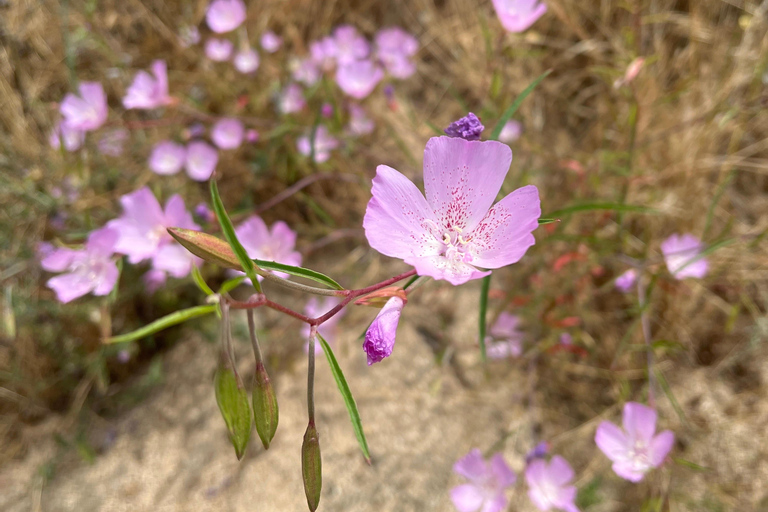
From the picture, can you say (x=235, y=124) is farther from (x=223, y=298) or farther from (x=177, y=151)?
(x=223, y=298)

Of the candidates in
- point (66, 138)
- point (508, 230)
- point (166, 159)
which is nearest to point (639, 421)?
point (508, 230)

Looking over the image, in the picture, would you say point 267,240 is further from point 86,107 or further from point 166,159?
point 86,107

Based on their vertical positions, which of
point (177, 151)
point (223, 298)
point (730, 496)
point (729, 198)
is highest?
point (223, 298)

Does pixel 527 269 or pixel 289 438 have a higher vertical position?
pixel 527 269

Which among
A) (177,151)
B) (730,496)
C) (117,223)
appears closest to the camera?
(117,223)

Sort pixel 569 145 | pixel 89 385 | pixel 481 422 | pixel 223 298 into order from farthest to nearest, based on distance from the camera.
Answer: pixel 569 145 < pixel 89 385 < pixel 481 422 < pixel 223 298

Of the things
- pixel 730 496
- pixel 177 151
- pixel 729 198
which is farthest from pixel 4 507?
pixel 729 198

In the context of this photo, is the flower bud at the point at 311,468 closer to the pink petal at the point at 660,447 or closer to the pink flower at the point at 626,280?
the pink petal at the point at 660,447
